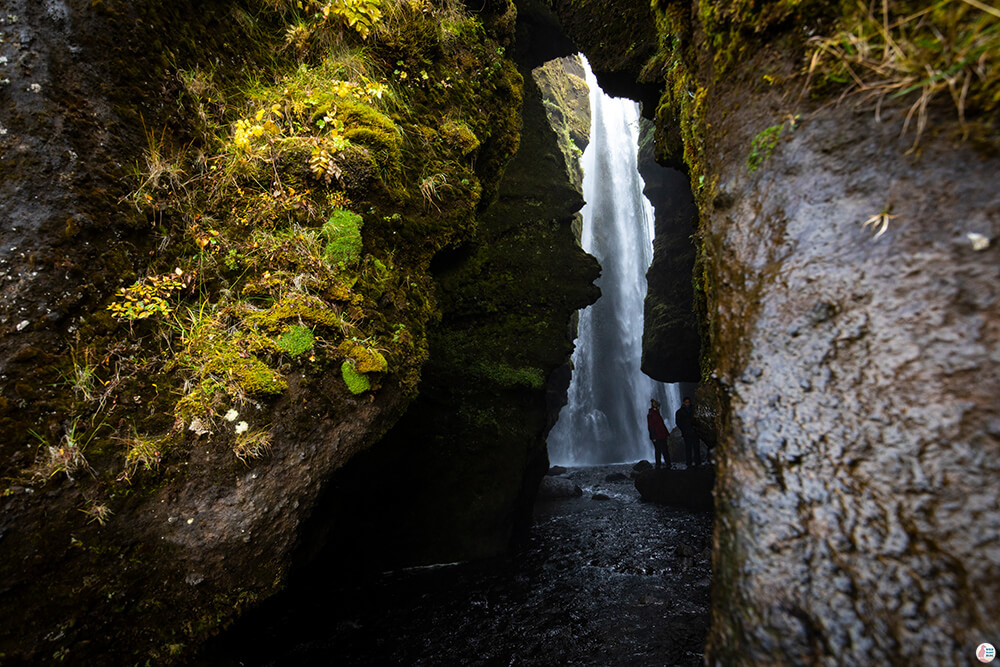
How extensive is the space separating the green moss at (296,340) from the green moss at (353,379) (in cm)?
32

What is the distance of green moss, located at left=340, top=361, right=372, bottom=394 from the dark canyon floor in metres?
2.05

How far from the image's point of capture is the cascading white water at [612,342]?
24422 millimetres

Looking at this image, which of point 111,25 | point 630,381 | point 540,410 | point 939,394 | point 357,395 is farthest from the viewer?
point 630,381

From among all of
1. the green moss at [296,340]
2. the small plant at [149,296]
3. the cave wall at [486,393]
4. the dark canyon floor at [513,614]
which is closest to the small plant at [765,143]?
the green moss at [296,340]

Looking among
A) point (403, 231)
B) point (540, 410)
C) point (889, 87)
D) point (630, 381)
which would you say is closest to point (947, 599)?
point (889, 87)

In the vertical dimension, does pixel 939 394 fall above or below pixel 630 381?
below

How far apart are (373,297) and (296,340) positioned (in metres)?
0.87

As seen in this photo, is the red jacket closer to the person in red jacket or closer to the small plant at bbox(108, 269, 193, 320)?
the person in red jacket

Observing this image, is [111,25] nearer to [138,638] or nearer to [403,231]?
[403,231]

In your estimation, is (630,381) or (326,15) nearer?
(326,15)

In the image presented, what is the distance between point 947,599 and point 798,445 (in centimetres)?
59

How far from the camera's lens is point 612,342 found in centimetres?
2577

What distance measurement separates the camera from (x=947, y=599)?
116cm

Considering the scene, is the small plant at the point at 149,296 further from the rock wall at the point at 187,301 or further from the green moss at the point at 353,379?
the green moss at the point at 353,379
